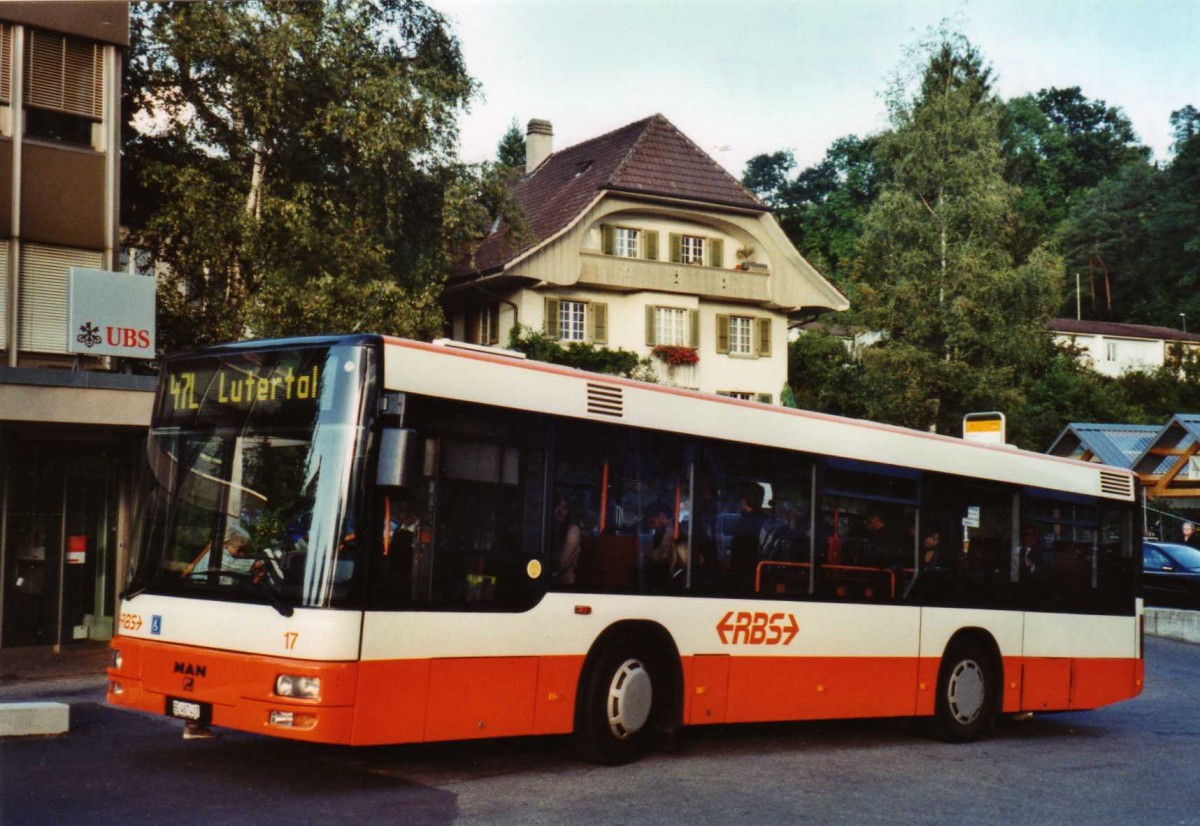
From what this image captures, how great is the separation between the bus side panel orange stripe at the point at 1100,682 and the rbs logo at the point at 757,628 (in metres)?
4.23

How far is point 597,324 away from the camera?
46906mm

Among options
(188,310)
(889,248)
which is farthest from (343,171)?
(889,248)

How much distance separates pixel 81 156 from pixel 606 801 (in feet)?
50.5

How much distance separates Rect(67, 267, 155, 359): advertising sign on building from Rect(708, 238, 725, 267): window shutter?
3136 centimetres

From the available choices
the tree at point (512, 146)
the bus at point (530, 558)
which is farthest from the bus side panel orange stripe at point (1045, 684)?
the tree at point (512, 146)

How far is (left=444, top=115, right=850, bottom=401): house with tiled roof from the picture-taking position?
46188 mm

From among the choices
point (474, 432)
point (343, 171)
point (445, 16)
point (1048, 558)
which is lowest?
point (1048, 558)

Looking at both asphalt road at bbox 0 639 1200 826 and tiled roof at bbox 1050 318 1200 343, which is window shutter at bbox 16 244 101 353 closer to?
asphalt road at bbox 0 639 1200 826

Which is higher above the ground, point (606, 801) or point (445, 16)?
point (445, 16)

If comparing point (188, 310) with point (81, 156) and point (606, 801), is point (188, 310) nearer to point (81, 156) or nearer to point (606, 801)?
point (81, 156)

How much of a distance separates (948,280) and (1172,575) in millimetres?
20284

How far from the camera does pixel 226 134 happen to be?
28.7 m

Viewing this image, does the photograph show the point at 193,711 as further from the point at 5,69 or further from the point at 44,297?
the point at 5,69

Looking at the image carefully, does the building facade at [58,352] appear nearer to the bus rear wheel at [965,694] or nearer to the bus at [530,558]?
the bus at [530,558]
